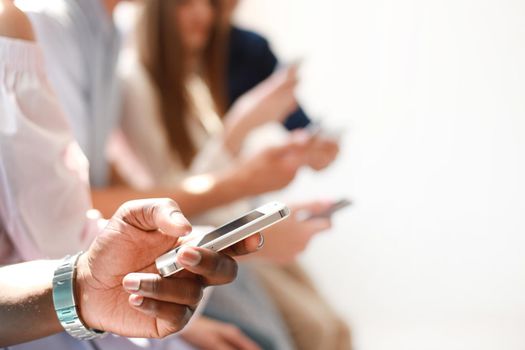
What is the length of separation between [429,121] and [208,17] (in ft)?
1.26

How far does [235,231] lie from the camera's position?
0.29 m

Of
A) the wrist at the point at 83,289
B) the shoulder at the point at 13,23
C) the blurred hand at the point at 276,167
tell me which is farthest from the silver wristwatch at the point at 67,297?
the blurred hand at the point at 276,167

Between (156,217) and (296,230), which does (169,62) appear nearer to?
(296,230)

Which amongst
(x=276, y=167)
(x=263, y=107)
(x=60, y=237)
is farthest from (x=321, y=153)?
(x=60, y=237)

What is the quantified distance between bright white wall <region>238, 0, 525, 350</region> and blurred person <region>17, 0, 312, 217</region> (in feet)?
0.38

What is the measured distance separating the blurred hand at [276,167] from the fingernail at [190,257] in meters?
0.33

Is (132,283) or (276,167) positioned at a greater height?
(276,167)

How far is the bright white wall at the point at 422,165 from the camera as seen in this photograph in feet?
1.73

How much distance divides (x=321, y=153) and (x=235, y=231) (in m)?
0.33

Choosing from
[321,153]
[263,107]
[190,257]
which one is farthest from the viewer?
[263,107]

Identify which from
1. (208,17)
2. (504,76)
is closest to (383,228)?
(504,76)

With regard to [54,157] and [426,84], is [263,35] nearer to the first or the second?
[426,84]

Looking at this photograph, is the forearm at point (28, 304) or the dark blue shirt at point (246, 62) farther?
the dark blue shirt at point (246, 62)

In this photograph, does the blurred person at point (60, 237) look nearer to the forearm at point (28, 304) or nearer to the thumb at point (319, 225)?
the forearm at point (28, 304)
